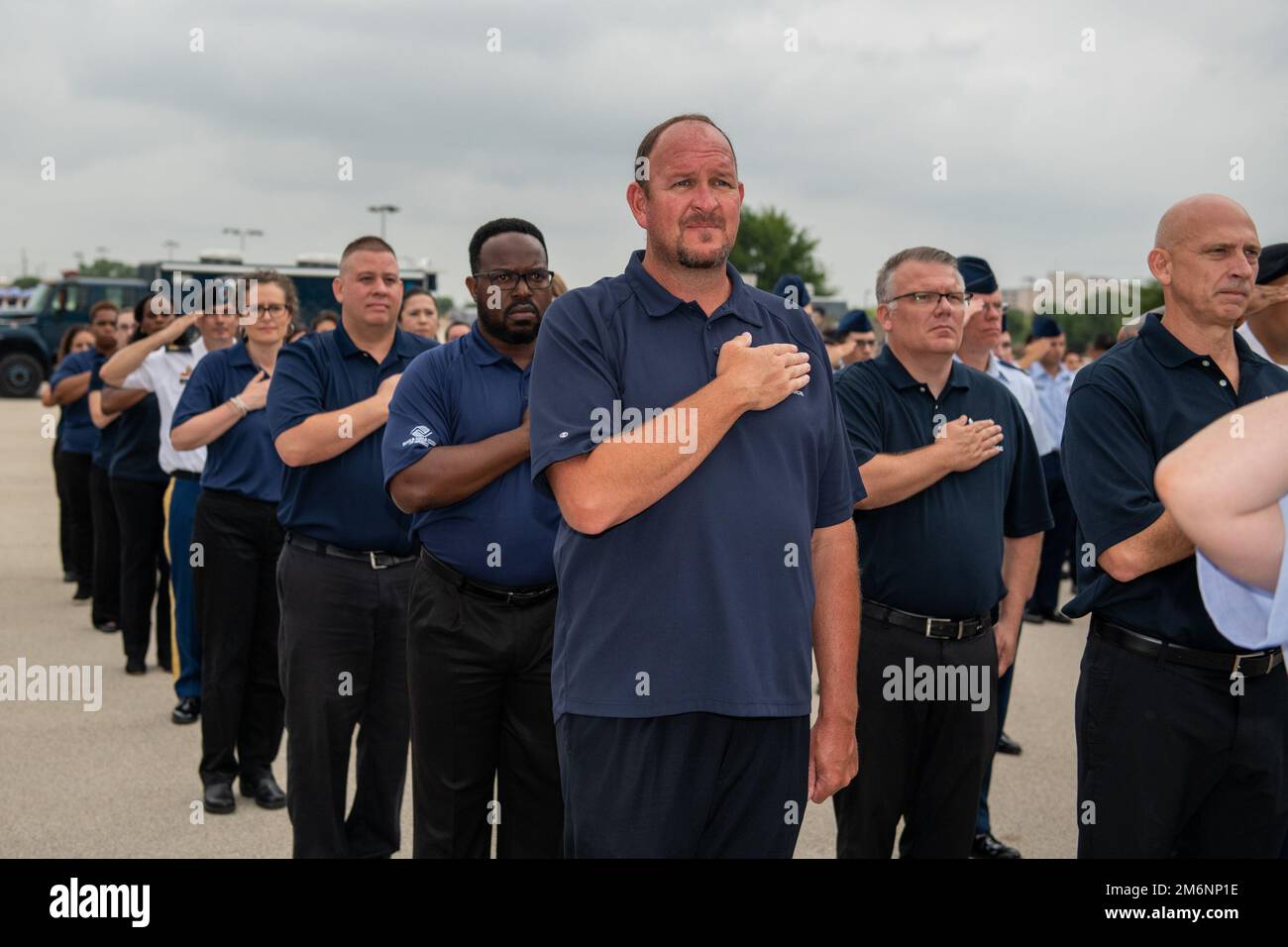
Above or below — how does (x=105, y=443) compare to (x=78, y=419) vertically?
below

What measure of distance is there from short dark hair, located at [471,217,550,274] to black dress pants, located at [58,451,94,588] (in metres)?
7.85

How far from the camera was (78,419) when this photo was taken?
34.8 feet

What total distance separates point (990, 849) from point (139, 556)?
18.9 feet

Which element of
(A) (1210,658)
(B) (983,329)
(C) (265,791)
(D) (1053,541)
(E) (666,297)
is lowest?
(C) (265,791)

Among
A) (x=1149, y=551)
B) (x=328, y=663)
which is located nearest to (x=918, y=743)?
(x=1149, y=551)

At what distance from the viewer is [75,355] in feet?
35.4

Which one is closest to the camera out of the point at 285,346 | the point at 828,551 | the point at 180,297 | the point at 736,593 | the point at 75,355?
the point at 736,593

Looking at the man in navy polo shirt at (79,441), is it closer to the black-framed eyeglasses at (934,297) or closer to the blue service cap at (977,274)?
the blue service cap at (977,274)

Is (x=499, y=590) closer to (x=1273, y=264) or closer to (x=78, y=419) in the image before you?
(x=1273, y=264)

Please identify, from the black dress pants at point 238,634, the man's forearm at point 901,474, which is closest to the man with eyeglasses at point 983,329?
the man's forearm at point 901,474

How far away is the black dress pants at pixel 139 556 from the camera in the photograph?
819 centimetres
